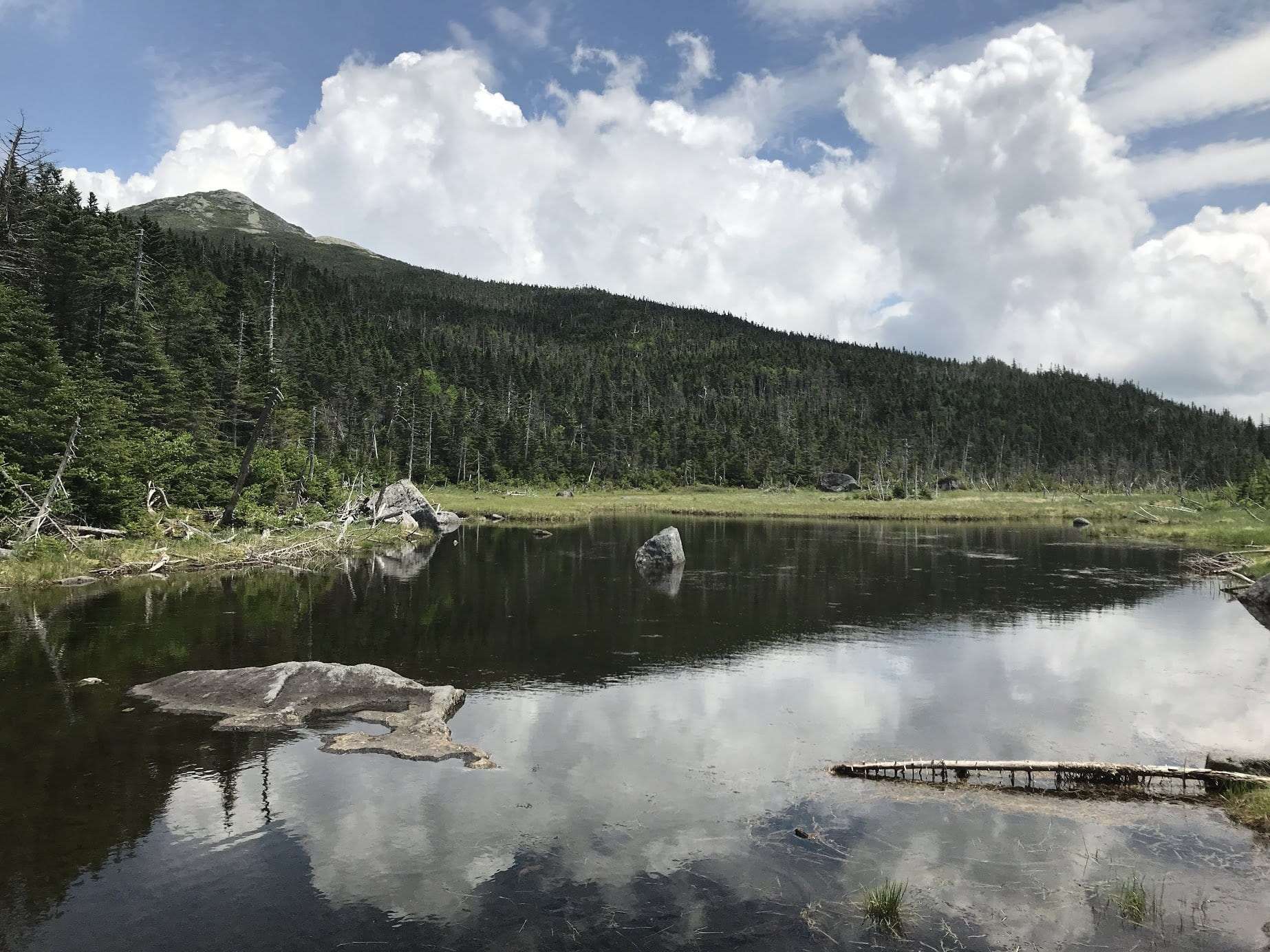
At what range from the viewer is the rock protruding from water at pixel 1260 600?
111ft

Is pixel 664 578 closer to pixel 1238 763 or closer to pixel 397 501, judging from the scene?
pixel 1238 763

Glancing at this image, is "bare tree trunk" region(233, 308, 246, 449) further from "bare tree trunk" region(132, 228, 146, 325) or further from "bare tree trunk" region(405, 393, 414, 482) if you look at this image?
"bare tree trunk" region(405, 393, 414, 482)

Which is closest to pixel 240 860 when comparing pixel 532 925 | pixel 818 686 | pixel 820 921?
pixel 532 925

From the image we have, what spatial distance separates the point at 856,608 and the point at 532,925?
2864 cm

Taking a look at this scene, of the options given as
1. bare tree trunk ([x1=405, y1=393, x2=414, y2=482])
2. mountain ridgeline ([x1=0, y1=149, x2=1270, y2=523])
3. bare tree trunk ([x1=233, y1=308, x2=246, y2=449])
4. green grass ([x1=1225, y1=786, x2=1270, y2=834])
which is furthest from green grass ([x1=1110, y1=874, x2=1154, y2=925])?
bare tree trunk ([x1=405, y1=393, x2=414, y2=482])

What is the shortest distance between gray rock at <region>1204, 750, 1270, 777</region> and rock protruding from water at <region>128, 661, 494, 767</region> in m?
16.0

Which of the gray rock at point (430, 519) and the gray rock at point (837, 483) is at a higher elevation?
the gray rock at point (837, 483)

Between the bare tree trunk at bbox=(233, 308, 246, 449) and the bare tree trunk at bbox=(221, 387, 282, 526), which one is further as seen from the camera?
the bare tree trunk at bbox=(233, 308, 246, 449)

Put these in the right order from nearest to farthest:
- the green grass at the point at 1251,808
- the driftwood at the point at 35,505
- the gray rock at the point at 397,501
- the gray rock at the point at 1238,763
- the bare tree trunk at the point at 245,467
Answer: the green grass at the point at 1251,808, the gray rock at the point at 1238,763, the driftwood at the point at 35,505, the bare tree trunk at the point at 245,467, the gray rock at the point at 397,501

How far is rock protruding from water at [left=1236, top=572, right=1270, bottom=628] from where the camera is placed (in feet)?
111

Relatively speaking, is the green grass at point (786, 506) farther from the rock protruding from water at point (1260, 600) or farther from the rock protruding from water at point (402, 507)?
the rock protruding from water at point (1260, 600)

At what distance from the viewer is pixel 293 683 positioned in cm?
1914

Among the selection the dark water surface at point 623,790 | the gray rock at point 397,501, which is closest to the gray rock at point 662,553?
the dark water surface at point 623,790

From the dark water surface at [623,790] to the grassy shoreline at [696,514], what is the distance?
4.79 meters
